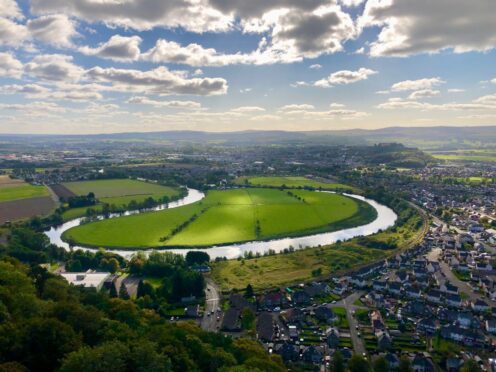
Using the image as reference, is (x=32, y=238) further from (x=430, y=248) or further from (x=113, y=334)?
(x=430, y=248)

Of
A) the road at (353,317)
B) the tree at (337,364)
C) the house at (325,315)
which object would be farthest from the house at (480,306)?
the tree at (337,364)

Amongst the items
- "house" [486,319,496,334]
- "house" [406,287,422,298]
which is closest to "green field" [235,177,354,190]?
"house" [406,287,422,298]

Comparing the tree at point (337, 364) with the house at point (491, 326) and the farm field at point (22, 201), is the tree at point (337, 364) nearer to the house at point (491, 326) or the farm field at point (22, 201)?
the house at point (491, 326)

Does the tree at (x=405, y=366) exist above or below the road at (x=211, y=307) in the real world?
above

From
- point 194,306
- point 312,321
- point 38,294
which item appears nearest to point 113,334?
point 38,294

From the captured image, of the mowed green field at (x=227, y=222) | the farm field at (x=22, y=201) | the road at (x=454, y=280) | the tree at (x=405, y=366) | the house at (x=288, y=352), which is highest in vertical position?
the farm field at (x=22, y=201)
